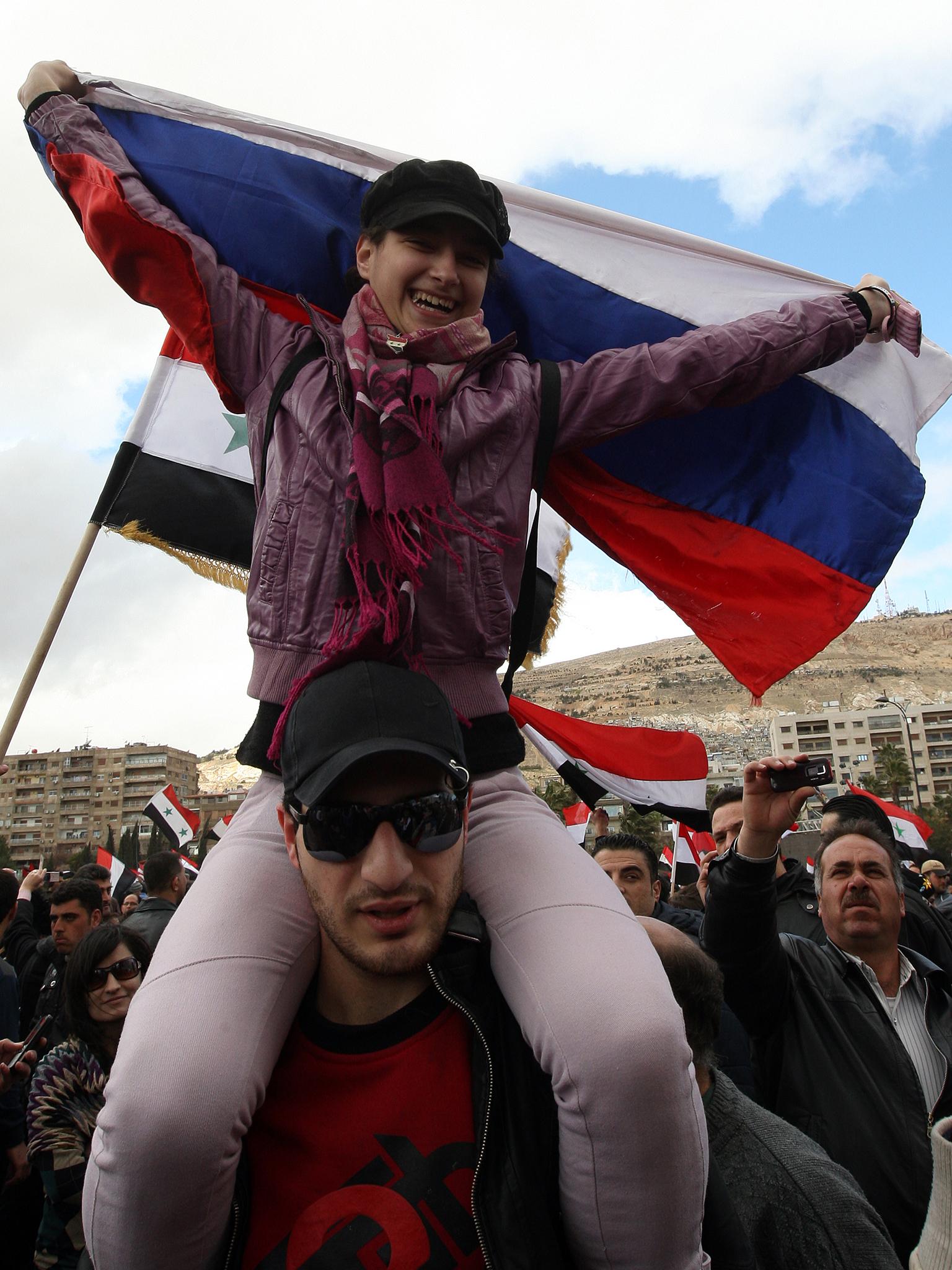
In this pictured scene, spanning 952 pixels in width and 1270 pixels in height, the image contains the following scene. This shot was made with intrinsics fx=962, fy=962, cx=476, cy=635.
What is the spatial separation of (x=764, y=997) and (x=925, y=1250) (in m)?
2.19

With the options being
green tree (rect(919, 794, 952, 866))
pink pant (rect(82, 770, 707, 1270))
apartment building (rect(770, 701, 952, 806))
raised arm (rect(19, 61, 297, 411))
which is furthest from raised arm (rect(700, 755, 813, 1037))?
apartment building (rect(770, 701, 952, 806))

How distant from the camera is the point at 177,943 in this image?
6.42 feet

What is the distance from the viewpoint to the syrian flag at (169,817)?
1477 cm

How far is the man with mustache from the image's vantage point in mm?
3168

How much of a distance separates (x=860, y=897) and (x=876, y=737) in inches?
5797

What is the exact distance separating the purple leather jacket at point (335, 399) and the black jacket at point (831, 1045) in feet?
4.84

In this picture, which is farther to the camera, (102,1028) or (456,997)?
(102,1028)

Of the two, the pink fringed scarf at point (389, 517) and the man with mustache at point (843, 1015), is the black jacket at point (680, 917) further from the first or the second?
the pink fringed scarf at point (389, 517)

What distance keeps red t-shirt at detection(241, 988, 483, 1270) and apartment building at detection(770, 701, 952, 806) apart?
447ft

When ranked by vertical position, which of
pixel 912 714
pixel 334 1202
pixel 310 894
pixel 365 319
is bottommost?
pixel 334 1202

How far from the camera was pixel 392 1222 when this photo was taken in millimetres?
1925

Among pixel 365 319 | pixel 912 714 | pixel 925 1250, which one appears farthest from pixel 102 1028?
pixel 912 714

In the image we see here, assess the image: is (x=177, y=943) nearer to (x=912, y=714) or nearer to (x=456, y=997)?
(x=456, y=997)

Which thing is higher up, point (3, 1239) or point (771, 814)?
point (771, 814)
